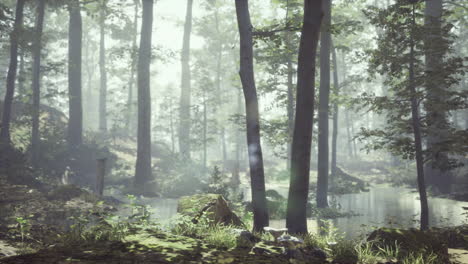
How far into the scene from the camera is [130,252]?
5.56 meters

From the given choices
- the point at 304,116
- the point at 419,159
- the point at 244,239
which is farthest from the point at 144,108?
the point at 244,239

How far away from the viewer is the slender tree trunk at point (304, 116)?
8.23m

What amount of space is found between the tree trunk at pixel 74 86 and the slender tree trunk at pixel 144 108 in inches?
210

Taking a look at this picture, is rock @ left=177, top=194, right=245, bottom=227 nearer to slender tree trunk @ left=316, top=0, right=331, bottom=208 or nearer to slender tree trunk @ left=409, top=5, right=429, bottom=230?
slender tree trunk @ left=409, top=5, right=429, bottom=230

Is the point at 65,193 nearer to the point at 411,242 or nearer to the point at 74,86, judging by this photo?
the point at 74,86

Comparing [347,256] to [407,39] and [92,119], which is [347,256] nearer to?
[407,39]

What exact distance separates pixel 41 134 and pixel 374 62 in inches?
868

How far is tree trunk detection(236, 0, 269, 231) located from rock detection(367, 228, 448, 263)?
3.04m

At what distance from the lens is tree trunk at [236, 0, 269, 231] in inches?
358

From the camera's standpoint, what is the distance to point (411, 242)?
653 cm

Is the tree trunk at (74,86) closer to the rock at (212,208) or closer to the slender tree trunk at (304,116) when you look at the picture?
the rock at (212,208)

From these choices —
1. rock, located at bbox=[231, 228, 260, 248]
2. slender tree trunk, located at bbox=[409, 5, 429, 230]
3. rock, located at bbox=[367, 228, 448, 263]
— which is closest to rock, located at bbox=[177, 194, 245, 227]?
rock, located at bbox=[231, 228, 260, 248]

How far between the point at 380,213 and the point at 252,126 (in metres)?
8.99

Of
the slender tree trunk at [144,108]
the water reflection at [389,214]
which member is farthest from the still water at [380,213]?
the slender tree trunk at [144,108]
